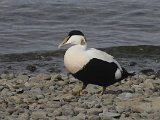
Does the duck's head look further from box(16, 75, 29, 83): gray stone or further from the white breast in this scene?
box(16, 75, 29, 83): gray stone

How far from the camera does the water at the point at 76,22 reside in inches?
542

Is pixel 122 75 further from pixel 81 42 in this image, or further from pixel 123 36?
pixel 123 36

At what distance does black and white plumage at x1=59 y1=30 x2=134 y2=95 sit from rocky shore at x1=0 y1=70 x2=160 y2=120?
0.22m

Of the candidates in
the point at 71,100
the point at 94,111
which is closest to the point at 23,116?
the point at 94,111

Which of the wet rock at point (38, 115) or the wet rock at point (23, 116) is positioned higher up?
the wet rock at point (23, 116)

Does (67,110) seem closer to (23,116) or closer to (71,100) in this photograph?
(23,116)

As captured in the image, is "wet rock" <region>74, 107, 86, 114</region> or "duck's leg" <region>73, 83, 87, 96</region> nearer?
"wet rock" <region>74, 107, 86, 114</region>

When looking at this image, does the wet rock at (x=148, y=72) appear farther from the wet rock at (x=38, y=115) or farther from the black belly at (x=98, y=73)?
the wet rock at (x=38, y=115)

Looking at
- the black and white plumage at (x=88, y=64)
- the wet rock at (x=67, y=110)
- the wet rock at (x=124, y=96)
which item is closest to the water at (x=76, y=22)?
the black and white plumage at (x=88, y=64)

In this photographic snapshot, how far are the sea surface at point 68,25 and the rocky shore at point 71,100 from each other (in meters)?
2.66

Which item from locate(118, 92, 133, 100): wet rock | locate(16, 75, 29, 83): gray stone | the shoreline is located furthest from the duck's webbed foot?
the shoreline

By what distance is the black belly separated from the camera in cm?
766

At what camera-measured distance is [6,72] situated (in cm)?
1043

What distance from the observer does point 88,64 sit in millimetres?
7625
